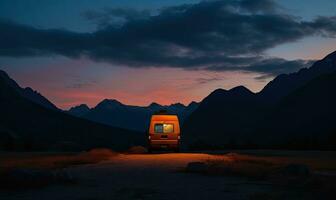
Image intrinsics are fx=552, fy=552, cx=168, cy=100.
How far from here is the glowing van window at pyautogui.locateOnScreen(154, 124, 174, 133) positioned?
34719 mm

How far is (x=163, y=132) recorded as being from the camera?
3469cm

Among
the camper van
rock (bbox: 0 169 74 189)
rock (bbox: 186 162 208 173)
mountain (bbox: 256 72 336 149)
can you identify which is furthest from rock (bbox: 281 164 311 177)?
mountain (bbox: 256 72 336 149)

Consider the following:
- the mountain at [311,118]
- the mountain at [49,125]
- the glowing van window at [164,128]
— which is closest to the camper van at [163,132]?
the glowing van window at [164,128]

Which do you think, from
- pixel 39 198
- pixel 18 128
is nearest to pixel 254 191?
pixel 39 198

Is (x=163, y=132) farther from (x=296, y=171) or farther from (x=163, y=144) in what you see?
(x=296, y=171)

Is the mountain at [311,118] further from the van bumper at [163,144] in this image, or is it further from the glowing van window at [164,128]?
the glowing van window at [164,128]

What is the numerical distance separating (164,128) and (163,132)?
0.26 meters

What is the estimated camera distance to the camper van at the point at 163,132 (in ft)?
114

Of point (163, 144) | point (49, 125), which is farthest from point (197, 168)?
point (49, 125)

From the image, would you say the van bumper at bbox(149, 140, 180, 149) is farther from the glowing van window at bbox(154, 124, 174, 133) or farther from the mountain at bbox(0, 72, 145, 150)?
the mountain at bbox(0, 72, 145, 150)

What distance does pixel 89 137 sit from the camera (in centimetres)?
15950

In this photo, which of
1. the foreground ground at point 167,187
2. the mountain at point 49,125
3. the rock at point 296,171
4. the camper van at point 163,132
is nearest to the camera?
the foreground ground at point 167,187

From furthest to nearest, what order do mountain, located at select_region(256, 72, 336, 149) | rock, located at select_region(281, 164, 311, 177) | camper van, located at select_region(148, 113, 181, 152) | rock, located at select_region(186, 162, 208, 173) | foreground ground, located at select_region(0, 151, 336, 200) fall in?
mountain, located at select_region(256, 72, 336, 149)
camper van, located at select_region(148, 113, 181, 152)
rock, located at select_region(186, 162, 208, 173)
rock, located at select_region(281, 164, 311, 177)
foreground ground, located at select_region(0, 151, 336, 200)

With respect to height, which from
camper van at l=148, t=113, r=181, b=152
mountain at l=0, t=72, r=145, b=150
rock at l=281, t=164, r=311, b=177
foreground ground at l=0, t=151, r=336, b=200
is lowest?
foreground ground at l=0, t=151, r=336, b=200
